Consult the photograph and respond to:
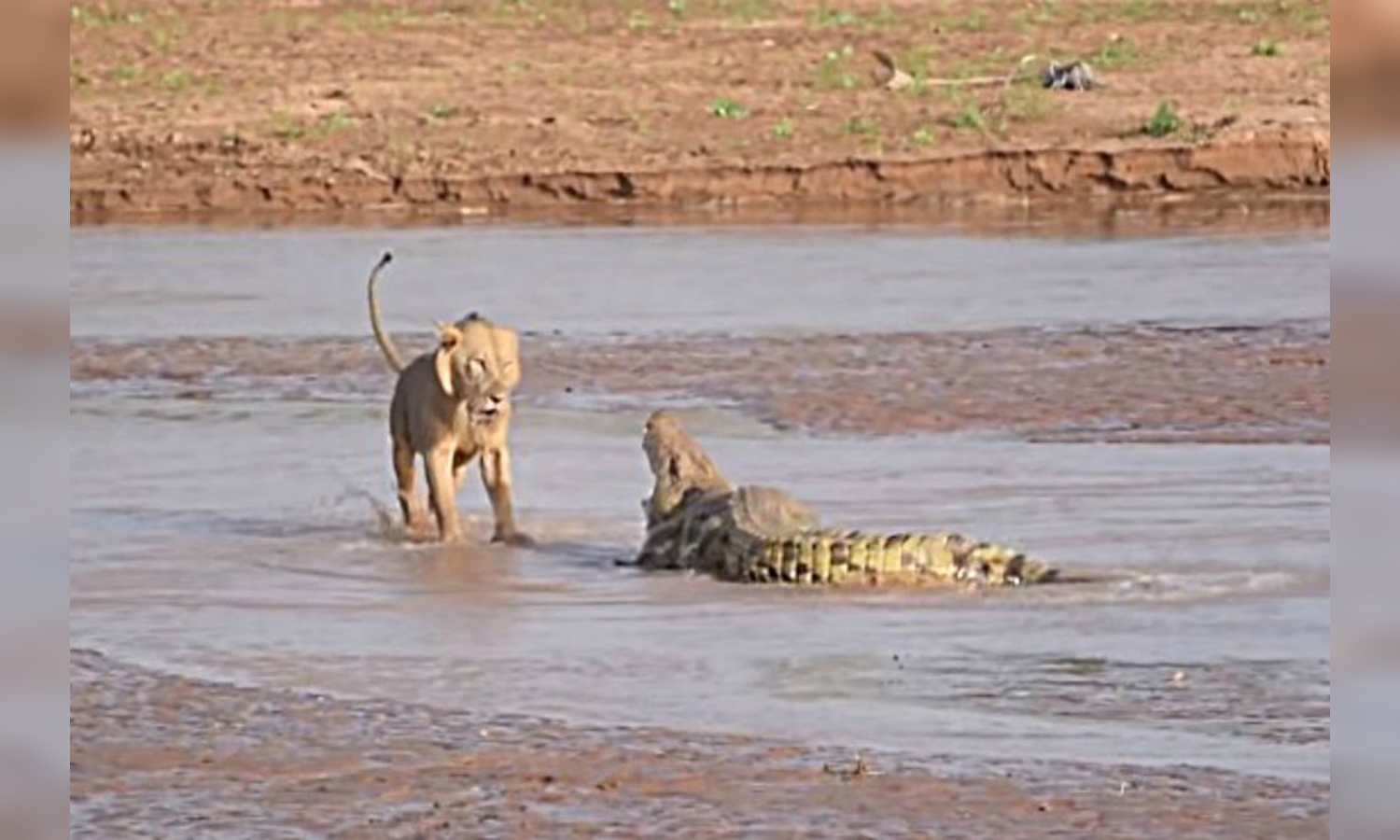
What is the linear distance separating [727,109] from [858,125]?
1.38 metres

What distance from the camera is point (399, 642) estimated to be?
7.73 meters

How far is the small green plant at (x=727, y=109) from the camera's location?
83.7 feet

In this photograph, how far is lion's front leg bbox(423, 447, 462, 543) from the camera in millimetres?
9391

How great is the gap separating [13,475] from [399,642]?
6234 millimetres

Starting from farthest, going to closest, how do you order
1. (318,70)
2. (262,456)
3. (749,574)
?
(318,70) < (262,456) < (749,574)

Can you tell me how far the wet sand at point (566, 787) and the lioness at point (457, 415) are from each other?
269 cm

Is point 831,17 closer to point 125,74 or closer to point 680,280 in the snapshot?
point 125,74

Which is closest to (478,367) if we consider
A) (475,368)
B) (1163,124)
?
(475,368)

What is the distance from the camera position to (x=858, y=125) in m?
24.9

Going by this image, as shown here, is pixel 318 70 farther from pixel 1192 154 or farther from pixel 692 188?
pixel 1192 154

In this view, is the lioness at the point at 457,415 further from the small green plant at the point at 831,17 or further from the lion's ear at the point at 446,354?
the small green plant at the point at 831,17

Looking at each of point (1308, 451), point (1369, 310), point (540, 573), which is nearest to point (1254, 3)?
point (1308, 451)

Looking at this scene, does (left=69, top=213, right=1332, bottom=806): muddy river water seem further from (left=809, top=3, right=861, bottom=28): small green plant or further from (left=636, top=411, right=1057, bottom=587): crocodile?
(left=809, top=3, right=861, bottom=28): small green plant

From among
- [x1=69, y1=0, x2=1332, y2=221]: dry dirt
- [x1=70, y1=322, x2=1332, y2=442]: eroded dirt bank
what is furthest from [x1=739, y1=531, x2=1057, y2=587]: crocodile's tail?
[x1=69, y1=0, x2=1332, y2=221]: dry dirt
